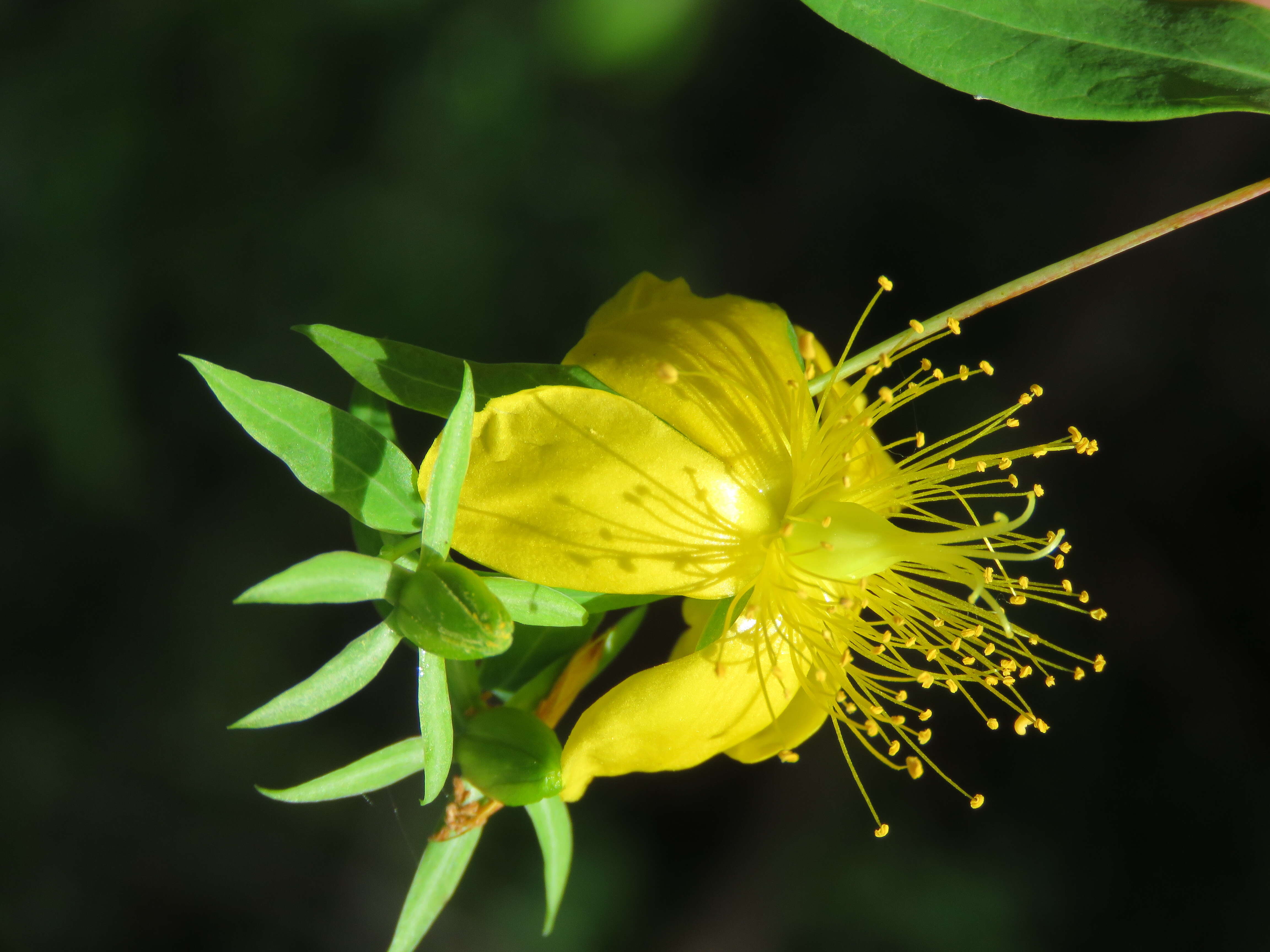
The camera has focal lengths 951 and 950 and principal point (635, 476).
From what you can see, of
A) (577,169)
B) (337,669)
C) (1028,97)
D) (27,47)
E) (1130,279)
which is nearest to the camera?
(337,669)

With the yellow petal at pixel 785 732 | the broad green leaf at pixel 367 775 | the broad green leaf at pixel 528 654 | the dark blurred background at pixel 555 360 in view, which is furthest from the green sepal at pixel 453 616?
the dark blurred background at pixel 555 360

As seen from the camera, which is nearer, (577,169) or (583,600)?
(583,600)

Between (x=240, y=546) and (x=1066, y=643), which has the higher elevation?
(x=1066, y=643)

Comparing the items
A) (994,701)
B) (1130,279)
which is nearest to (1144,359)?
(1130,279)

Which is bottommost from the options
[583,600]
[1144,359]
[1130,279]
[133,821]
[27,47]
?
[133,821]

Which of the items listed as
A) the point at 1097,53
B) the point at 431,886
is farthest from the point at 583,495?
the point at 1097,53

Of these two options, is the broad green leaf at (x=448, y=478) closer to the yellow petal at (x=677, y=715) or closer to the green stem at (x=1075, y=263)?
the yellow petal at (x=677, y=715)

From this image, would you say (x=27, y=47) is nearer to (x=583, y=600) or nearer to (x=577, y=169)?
(x=577, y=169)

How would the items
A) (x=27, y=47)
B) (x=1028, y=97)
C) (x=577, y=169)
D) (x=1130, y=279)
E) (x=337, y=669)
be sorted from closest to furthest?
(x=337, y=669) → (x=1028, y=97) → (x=27, y=47) → (x=577, y=169) → (x=1130, y=279)
